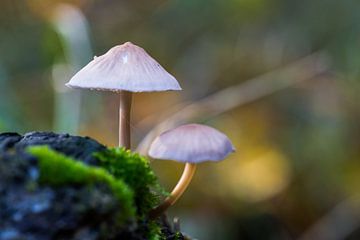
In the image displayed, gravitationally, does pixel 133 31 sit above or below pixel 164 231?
above

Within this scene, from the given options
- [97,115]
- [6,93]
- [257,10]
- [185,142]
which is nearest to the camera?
[185,142]

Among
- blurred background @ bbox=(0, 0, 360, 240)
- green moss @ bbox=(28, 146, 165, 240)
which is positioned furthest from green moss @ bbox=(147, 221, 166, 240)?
blurred background @ bbox=(0, 0, 360, 240)

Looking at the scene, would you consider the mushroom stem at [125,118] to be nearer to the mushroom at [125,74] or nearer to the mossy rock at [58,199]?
the mushroom at [125,74]

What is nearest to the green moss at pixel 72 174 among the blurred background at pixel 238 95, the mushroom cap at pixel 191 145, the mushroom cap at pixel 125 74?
the mushroom cap at pixel 191 145

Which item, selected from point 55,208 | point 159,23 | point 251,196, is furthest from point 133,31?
point 55,208

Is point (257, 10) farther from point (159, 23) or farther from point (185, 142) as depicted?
point (185, 142)

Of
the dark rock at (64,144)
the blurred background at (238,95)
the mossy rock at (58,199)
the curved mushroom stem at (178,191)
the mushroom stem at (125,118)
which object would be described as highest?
the blurred background at (238,95)
